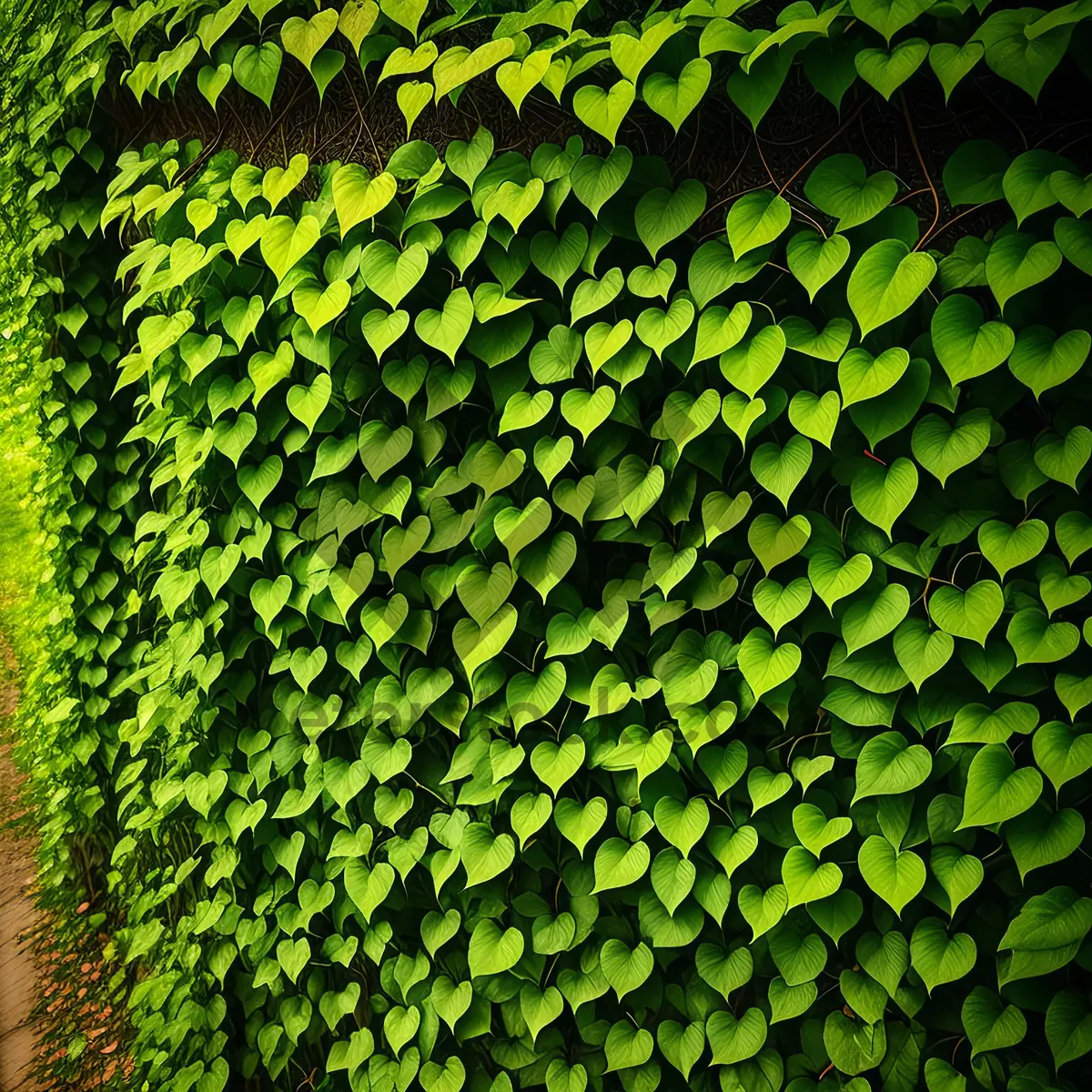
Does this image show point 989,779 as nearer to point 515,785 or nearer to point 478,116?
point 515,785

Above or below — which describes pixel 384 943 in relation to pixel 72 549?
below

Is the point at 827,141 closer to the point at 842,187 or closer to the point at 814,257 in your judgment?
the point at 842,187

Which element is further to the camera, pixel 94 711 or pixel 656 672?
pixel 94 711

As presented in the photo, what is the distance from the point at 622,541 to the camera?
5.82 ft

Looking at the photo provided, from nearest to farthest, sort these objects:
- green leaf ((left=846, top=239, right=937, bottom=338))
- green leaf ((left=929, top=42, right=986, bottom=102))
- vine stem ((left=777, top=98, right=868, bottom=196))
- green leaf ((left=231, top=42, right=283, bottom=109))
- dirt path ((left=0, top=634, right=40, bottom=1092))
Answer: green leaf ((left=929, top=42, right=986, bottom=102)), green leaf ((left=846, top=239, right=937, bottom=338)), vine stem ((left=777, top=98, right=868, bottom=196)), green leaf ((left=231, top=42, right=283, bottom=109)), dirt path ((left=0, top=634, right=40, bottom=1092))

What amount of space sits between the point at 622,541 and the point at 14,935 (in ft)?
9.30

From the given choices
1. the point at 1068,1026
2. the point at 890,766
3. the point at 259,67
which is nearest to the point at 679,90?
the point at 259,67

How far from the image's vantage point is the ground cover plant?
1534mm

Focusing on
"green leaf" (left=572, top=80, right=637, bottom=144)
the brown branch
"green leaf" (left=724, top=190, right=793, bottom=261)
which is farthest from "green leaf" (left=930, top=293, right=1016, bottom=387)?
"green leaf" (left=572, top=80, right=637, bottom=144)

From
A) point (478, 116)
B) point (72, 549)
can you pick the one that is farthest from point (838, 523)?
point (72, 549)

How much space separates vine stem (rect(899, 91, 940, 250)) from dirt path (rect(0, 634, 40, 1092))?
3.18 m

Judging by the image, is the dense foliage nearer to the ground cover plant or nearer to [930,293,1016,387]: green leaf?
the ground cover plant

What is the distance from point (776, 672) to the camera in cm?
164

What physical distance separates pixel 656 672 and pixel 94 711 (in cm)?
201
